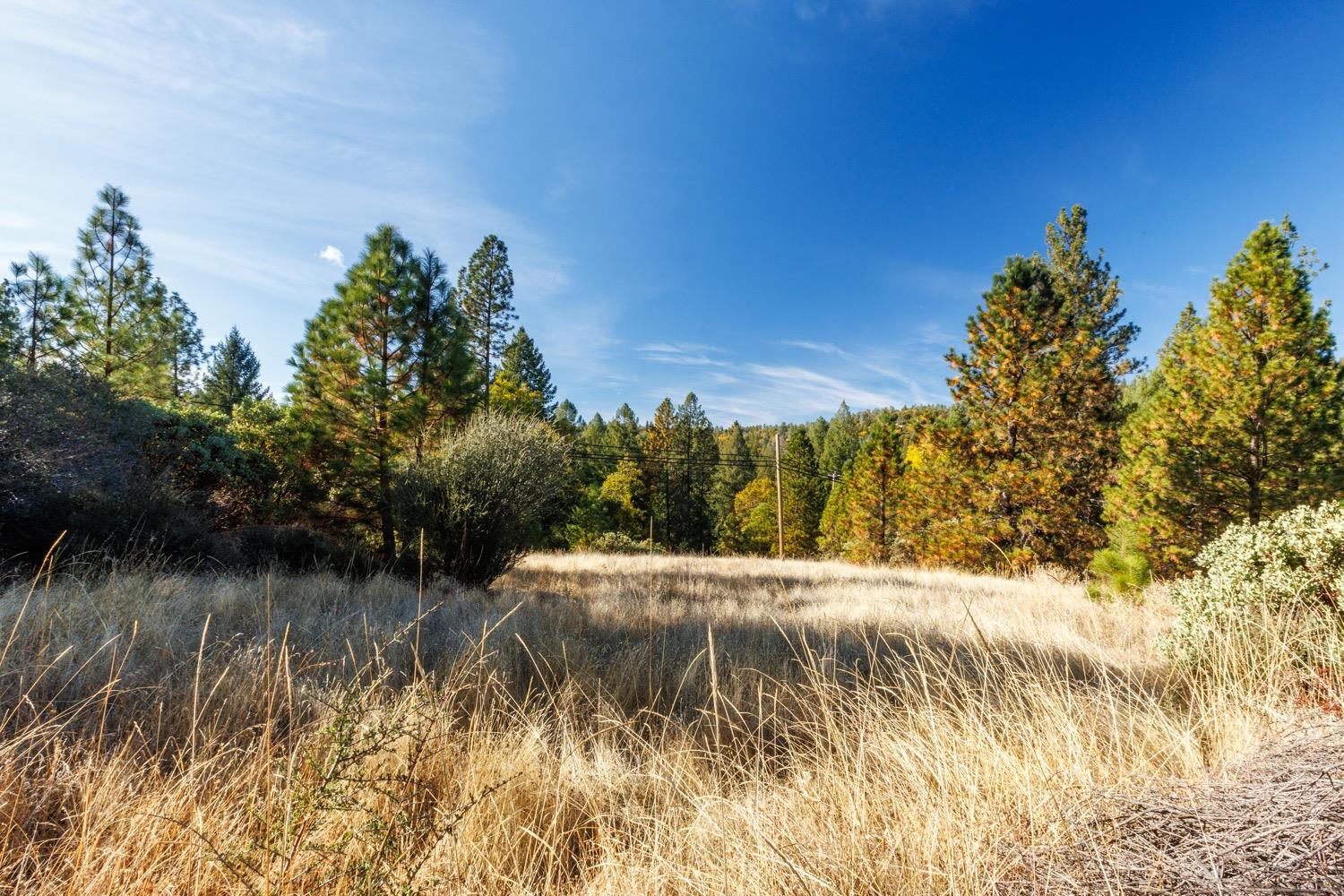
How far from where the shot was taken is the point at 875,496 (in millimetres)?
25062

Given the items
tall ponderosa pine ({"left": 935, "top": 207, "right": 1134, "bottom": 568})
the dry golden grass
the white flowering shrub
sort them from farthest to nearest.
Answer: tall ponderosa pine ({"left": 935, "top": 207, "right": 1134, "bottom": 568})
the white flowering shrub
the dry golden grass

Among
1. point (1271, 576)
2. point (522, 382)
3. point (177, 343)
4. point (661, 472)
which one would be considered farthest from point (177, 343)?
point (661, 472)

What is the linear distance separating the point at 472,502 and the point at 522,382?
21.7 metres

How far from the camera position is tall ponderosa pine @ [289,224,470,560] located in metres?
10.7

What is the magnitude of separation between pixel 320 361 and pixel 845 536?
1006 inches

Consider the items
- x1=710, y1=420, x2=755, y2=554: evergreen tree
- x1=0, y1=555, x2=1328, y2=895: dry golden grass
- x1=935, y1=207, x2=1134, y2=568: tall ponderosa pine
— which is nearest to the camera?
x1=0, y1=555, x2=1328, y2=895: dry golden grass

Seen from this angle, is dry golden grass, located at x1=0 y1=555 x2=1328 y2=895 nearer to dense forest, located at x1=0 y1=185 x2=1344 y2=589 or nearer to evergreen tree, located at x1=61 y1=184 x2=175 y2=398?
dense forest, located at x1=0 y1=185 x2=1344 y2=589

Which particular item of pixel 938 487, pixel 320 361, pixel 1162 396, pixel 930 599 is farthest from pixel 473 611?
pixel 938 487

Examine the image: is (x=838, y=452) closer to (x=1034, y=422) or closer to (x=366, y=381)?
(x=1034, y=422)

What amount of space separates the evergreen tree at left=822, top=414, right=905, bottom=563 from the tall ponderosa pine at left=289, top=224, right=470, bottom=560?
20573 mm

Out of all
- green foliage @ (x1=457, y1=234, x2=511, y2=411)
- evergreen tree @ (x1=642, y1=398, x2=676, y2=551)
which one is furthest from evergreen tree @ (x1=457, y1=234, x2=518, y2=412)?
evergreen tree @ (x1=642, y1=398, x2=676, y2=551)

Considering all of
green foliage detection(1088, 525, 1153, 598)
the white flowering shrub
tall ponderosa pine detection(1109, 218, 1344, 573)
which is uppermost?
tall ponderosa pine detection(1109, 218, 1344, 573)

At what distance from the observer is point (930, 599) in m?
7.47

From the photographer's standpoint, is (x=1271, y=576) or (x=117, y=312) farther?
(x=117, y=312)
